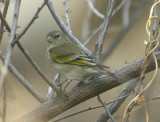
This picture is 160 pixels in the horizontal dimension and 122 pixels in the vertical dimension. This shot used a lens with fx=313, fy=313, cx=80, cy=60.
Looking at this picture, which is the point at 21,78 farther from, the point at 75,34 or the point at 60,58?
the point at 75,34

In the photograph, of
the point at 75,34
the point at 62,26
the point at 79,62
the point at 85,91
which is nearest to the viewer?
the point at 85,91

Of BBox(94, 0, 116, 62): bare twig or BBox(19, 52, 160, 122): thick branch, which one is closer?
BBox(19, 52, 160, 122): thick branch

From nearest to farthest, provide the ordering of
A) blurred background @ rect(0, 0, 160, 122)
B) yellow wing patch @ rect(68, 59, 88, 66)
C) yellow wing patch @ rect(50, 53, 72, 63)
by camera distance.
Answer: yellow wing patch @ rect(68, 59, 88, 66), yellow wing patch @ rect(50, 53, 72, 63), blurred background @ rect(0, 0, 160, 122)

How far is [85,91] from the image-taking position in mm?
2738

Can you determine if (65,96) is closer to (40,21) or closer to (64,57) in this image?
(64,57)

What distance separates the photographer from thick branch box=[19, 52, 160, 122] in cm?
264

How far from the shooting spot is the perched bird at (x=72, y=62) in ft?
9.77

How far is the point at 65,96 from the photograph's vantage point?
2633 mm

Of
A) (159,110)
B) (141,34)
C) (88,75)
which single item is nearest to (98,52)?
(88,75)

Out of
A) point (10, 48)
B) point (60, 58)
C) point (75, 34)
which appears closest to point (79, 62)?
point (60, 58)

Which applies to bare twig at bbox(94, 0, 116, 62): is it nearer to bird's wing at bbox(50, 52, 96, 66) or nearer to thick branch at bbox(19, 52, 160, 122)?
bird's wing at bbox(50, 52, 96, 66)

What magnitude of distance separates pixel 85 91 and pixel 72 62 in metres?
0.57

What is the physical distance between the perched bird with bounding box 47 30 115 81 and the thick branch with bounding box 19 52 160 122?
3.8 inches

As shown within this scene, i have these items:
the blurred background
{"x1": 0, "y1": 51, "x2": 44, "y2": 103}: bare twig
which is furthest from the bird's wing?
the blurred background
